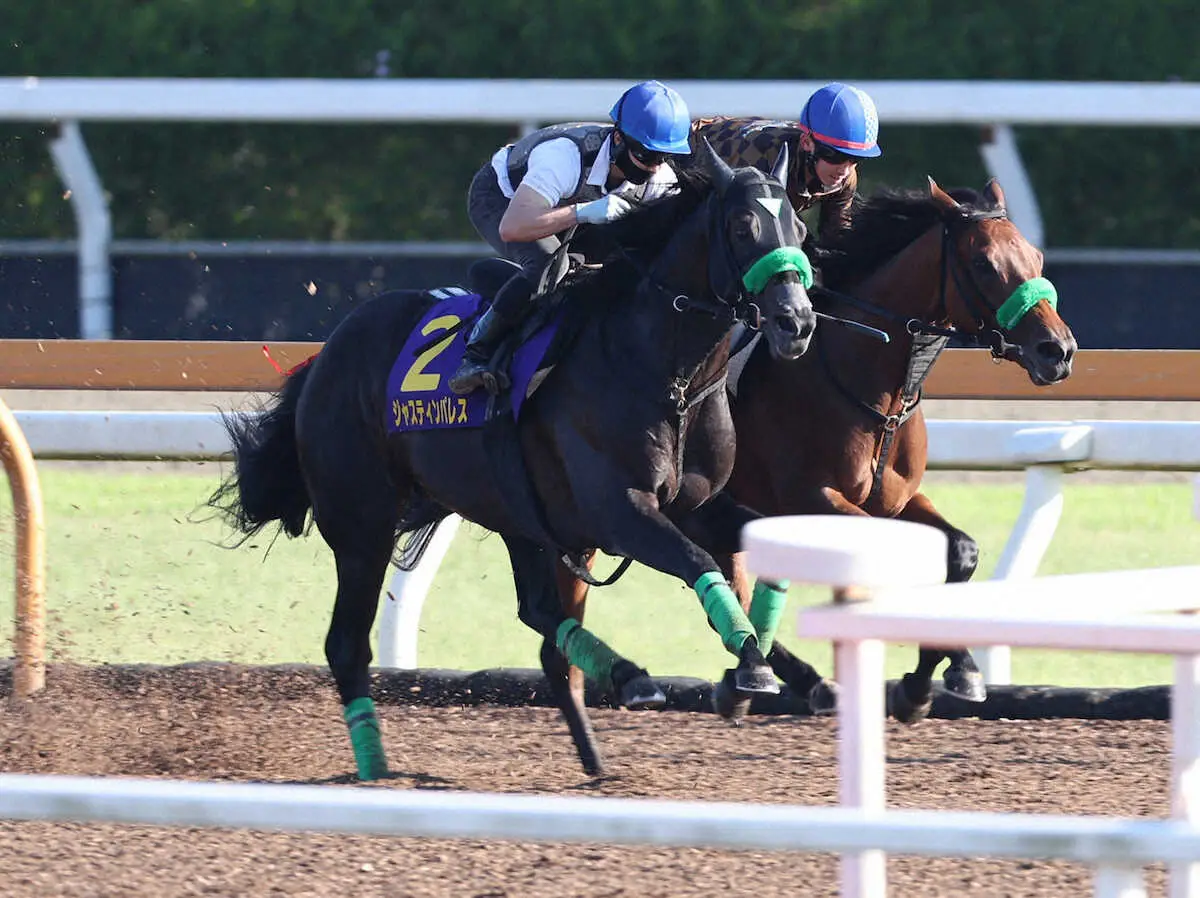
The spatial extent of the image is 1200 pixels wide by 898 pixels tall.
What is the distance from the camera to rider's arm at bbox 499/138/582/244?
409 centimetres

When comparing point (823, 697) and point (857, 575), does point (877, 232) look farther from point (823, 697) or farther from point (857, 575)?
point (857, 575)

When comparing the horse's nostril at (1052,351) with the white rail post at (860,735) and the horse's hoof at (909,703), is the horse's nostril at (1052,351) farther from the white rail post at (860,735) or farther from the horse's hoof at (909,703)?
the white rail post at (860,735)

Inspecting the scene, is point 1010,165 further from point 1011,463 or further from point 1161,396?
point 1011,463

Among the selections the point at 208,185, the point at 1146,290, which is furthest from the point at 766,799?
the point at 208,185

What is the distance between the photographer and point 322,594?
6.21 metres

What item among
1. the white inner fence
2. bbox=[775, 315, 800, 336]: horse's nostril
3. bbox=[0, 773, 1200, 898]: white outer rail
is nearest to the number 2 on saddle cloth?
the white inner fence

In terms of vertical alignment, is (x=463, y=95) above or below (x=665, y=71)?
below

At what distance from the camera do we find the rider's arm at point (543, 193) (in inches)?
161

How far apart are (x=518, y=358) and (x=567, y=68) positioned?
6.60 metres

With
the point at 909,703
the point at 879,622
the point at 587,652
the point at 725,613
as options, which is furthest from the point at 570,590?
the point at 879,622

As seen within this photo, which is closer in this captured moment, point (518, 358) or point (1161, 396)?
point (518, 358)

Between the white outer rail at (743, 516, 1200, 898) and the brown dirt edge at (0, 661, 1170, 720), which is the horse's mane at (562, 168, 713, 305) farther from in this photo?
the white outer rail at (743, 516, 1200, 898)

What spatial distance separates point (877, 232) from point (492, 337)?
101 centimetres

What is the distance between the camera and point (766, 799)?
12.9ft
